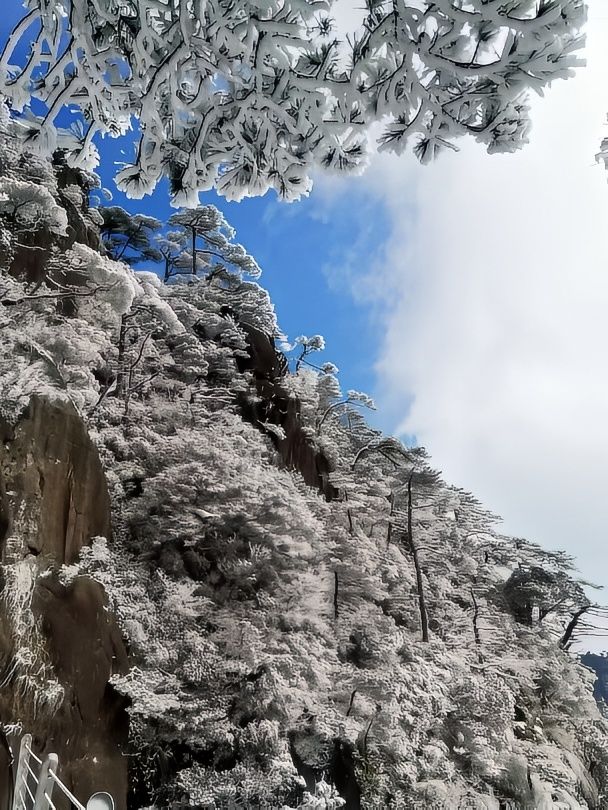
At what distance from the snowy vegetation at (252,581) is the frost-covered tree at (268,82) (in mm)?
4987

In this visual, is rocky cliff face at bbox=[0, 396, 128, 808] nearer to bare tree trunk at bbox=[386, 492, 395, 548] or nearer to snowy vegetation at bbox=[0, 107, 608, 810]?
snowy vegetation at bbox=[0, 107, 608, 810]

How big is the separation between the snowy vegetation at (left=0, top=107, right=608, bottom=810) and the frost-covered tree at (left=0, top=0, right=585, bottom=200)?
4.99 m

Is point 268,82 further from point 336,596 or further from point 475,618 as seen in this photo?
point 475,618

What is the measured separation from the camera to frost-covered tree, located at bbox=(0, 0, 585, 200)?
6.74 feet

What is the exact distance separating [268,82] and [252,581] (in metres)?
8.05

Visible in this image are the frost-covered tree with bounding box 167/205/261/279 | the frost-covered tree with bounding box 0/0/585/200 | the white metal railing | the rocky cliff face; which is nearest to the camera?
the frost-covered tree with bounding box 0/0/585/200

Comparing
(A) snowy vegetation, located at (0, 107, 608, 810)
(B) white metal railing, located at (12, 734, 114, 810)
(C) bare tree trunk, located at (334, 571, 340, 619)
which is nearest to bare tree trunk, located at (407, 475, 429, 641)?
(A) snowy vegetation, located at (0, 107, 608, 810)

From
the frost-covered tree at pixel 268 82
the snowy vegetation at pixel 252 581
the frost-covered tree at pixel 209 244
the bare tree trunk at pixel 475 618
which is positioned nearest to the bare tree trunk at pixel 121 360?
the snowy vegetation at pixel 252 581

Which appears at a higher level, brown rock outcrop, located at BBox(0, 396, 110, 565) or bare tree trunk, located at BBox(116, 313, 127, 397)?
bare tree trunk, located at BBox(116, 313, 127, 397)

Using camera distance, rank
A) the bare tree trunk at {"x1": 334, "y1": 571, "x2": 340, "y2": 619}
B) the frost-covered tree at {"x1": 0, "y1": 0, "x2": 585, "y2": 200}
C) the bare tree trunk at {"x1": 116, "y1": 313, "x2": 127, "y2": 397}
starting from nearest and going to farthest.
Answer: the frost-covered tree at {"x1": 0, "y1": 0, "x2": 585, "y2": 200}, the bare tree trunk at {"x1": 334, "y1": 571, "x2": 340, "y2": 619}, the bare tree trunk at {"x1": 116, "y1": 313, "x2": 127, "y2": 397}

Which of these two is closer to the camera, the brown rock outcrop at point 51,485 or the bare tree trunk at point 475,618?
the brown rock outcrop at point 51,485

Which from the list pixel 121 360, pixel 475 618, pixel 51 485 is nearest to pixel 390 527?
pixel 475 618

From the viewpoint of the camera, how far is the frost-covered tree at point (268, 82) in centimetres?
205

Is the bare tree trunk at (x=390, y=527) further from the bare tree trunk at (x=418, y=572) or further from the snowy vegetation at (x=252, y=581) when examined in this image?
the bare tree trunk at (x=418, y=572)
